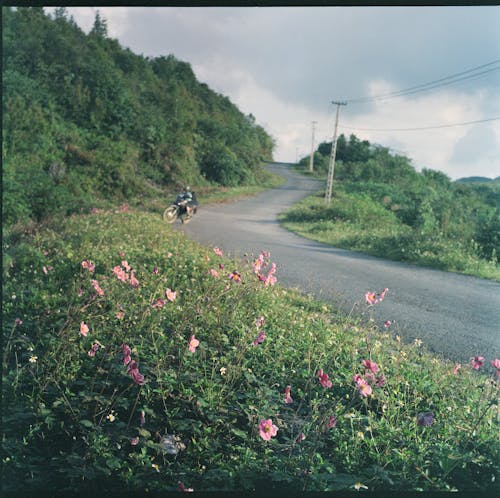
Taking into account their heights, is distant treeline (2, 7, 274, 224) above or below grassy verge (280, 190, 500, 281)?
above

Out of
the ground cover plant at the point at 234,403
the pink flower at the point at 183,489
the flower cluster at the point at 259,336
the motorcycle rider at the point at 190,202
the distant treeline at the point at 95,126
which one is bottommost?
the pink flower at the point at 183,489

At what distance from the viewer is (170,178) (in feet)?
35.0

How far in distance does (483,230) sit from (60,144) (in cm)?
806

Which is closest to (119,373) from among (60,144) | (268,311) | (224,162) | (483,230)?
(268,311)

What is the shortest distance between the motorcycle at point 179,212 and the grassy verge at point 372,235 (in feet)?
7.78

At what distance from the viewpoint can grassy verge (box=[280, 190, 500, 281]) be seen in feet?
18.0

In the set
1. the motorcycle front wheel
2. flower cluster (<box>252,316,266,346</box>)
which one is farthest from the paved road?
the motorcycle front wheel

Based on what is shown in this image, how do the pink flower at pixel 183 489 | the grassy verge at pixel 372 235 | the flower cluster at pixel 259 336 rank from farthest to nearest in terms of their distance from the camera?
the grassy verge at pixel 372 235 → the flower cluster at pixel 259 336 → the pink flower at pixel 183 489

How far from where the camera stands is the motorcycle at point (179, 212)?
7.84m

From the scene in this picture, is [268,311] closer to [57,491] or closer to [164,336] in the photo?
[164,336]

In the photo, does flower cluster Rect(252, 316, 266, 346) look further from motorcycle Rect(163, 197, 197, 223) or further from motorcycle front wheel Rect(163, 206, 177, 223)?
motorcycle front wheel Rect(163, 206, 177, 223)

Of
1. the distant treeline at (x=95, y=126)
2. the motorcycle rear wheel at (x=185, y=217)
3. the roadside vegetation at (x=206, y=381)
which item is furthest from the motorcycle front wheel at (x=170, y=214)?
the roadside vegetation at (x=206, y=381)

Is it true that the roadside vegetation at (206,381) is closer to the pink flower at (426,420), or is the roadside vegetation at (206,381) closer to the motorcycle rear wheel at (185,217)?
the pink flower at (426,420)

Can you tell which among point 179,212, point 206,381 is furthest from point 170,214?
point 206,381
